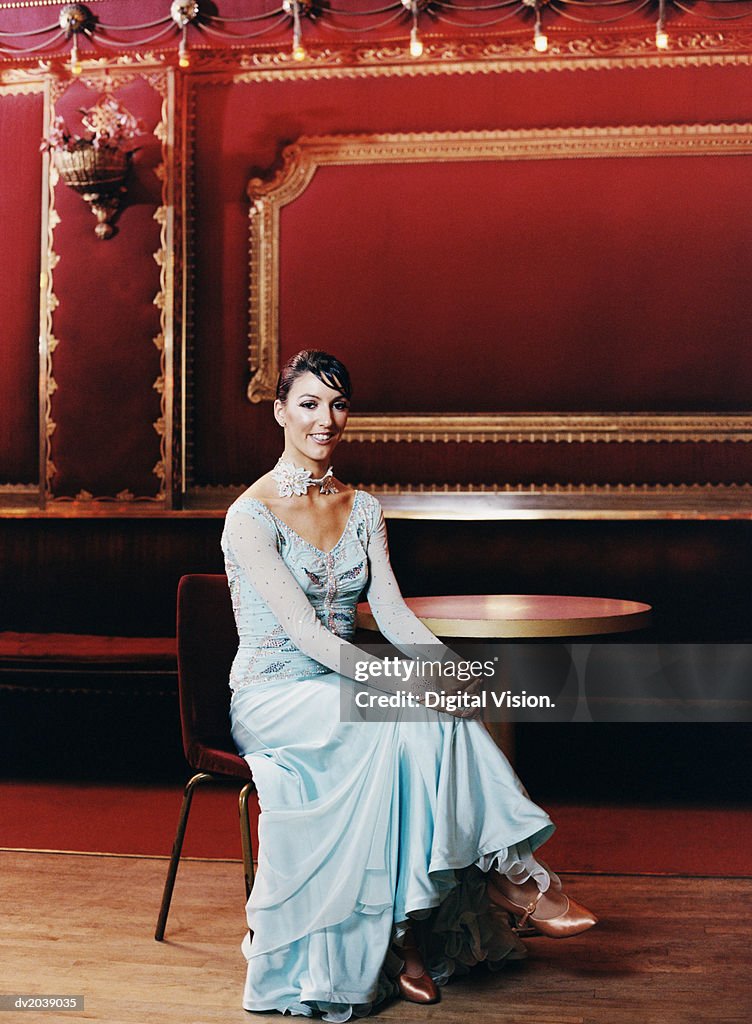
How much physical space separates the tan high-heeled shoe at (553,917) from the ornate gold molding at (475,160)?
2.74 meters

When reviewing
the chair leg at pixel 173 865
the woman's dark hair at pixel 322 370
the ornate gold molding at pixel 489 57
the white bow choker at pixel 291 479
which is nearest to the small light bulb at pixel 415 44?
the ornate gold molding at pixel 489 57

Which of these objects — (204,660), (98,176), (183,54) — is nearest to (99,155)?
(98,176)

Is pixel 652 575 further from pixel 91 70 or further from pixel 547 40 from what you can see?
pixel 91 70

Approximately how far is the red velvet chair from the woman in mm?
138

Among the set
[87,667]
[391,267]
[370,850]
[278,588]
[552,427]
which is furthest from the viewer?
[391,267]

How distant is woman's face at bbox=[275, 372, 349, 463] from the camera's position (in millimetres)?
2682

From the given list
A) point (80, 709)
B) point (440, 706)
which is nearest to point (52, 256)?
point (80, 709)

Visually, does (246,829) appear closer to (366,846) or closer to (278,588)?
(366,846)

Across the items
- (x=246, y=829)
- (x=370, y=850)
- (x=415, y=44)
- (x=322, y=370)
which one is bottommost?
(x=246, y=829)

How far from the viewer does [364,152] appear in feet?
16.1

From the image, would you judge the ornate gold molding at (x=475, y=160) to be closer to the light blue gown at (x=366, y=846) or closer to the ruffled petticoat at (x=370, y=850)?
the light blue gown at (x=366, y=846)

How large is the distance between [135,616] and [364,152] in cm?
232

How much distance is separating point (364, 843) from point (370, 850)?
0.02 meters

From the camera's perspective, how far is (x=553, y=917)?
229 centimetres
